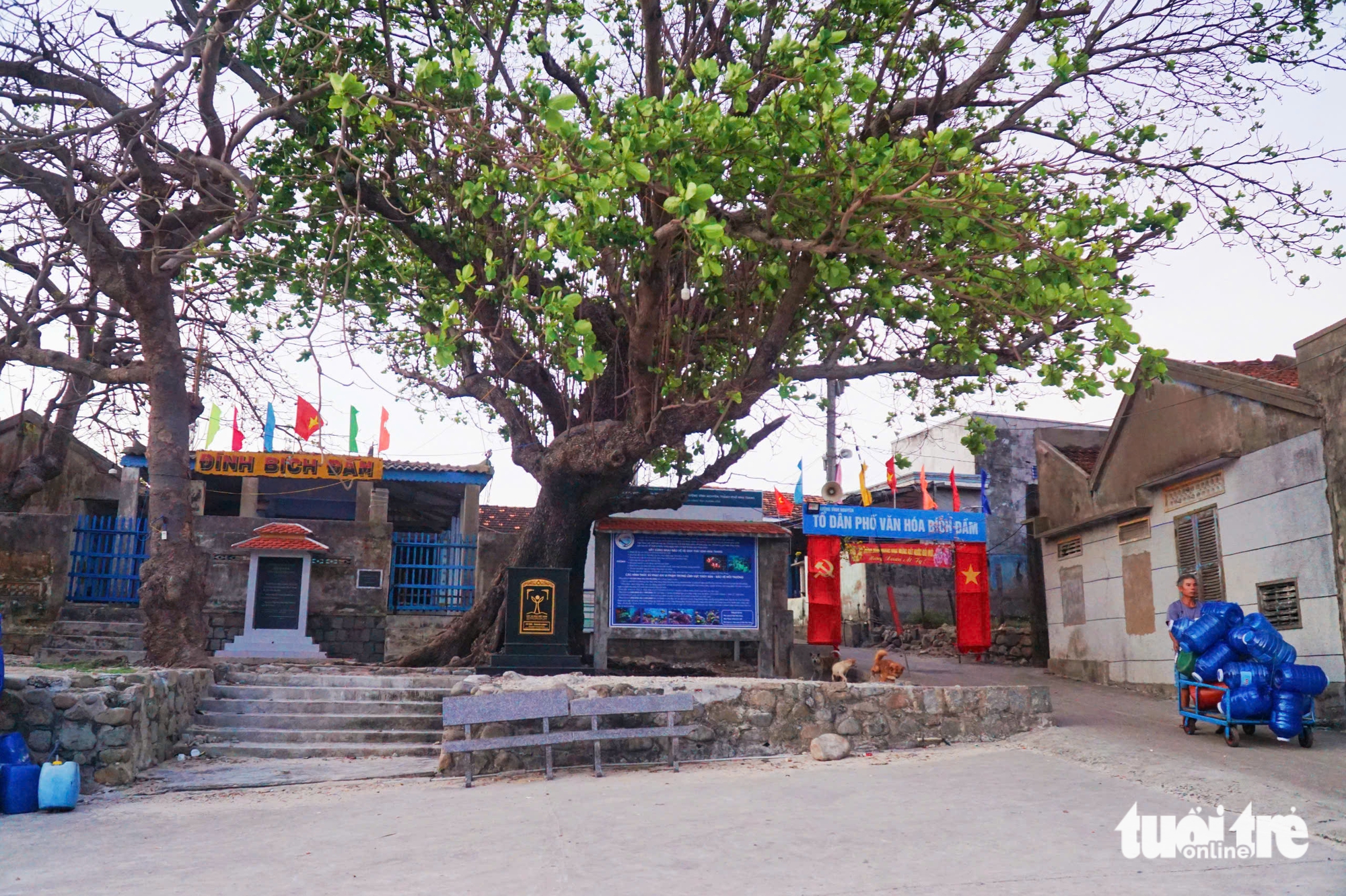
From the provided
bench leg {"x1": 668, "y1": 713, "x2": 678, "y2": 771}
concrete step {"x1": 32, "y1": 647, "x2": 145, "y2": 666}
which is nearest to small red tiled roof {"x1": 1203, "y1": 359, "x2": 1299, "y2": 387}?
bench leg {"x1": 668, "y1": 713, "x2": 678, "y2": 771}

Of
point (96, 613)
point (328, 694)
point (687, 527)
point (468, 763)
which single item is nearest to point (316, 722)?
point (328, 694)

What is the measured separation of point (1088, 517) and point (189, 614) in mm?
12738

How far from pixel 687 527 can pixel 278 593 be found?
7.02 metres

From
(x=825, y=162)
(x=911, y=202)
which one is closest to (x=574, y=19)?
(x=825, y=162)

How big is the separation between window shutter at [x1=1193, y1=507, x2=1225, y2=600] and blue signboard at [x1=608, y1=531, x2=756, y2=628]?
5744mm

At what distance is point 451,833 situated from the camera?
19.4 ft

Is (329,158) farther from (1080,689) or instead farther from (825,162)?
(1080,689)

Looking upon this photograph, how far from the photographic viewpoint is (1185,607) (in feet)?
30.6

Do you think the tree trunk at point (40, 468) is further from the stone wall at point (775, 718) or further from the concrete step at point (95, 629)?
the stone wall at point (775, 718)

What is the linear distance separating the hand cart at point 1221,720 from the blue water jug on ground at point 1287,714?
2.8 inches

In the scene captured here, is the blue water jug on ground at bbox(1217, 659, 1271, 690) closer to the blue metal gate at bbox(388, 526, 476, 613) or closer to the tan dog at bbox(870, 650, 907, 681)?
the tan dog at bbox(870, 650, 907, 681)

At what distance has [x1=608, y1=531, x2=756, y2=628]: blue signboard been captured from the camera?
11.6 meters

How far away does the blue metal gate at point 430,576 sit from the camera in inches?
635

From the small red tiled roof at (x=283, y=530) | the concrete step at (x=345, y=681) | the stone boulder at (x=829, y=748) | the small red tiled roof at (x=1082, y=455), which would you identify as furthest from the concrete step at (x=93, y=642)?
the small red tiled roof at (x=1082, y=455)
